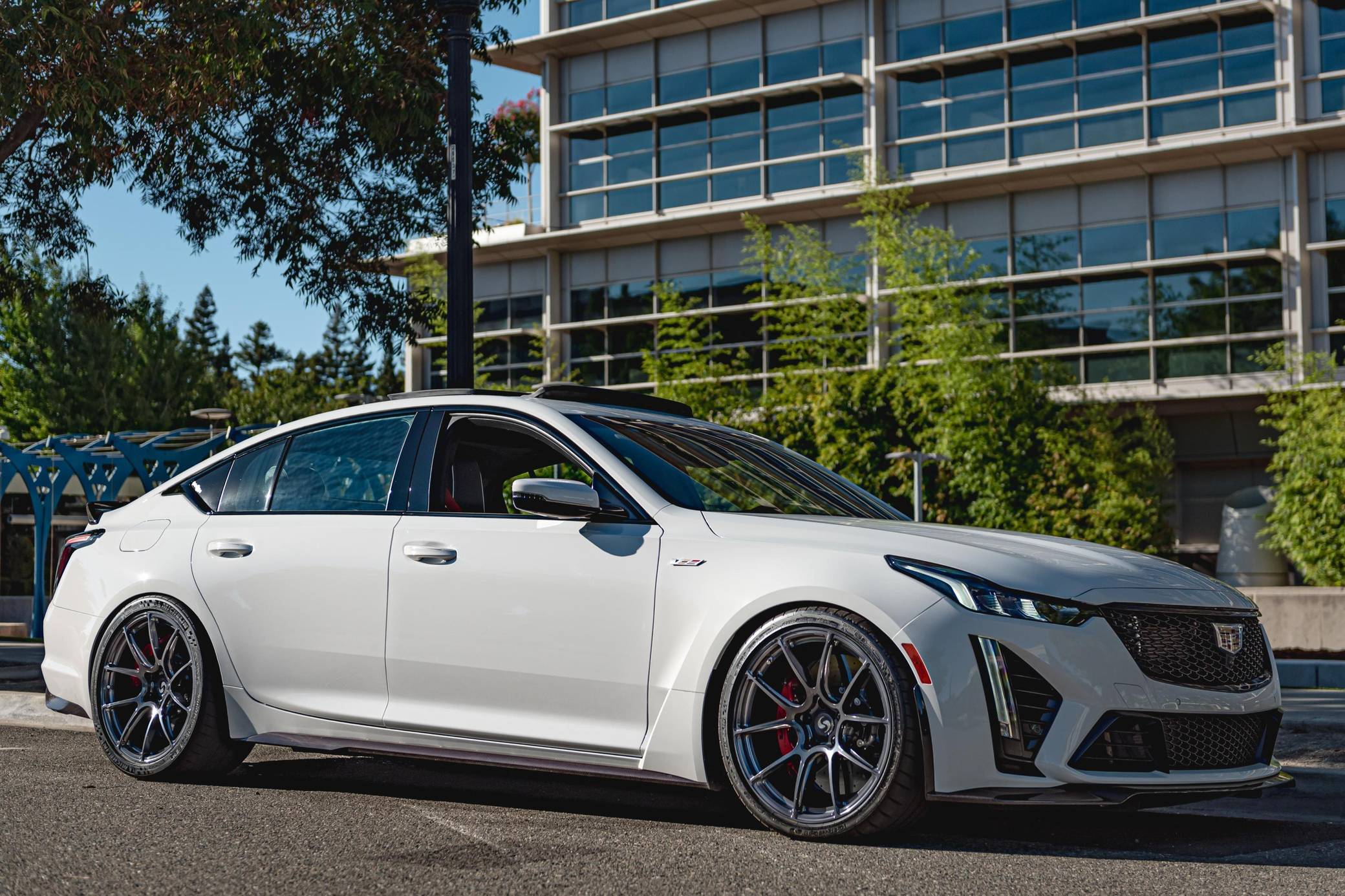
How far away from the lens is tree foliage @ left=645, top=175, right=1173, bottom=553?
2791cm

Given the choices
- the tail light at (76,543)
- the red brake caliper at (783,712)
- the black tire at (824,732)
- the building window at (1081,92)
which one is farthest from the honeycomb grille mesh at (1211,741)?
the building window at (1081,92)

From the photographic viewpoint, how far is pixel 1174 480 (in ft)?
112

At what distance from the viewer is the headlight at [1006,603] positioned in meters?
4.71

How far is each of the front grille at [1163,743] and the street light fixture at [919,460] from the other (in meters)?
21.4

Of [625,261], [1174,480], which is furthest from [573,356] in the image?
[1174,480]

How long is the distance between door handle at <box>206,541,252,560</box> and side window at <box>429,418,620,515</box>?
90cm

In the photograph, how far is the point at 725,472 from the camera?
590 centimetres

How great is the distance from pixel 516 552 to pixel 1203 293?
2998 centimetres

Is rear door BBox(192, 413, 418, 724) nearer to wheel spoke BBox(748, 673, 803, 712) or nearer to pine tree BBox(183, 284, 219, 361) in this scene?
wheel spoke BBox(748, 673, 803, 712)

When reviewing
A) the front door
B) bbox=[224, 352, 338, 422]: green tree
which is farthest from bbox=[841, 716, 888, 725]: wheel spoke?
bbox=[224, 352, 338, 422]: green tree

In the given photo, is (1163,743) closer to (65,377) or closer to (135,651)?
(135,651)

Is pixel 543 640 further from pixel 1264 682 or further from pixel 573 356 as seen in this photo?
pixel 573 356

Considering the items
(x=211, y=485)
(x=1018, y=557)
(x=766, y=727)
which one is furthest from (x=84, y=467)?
(x=1018, y=557)

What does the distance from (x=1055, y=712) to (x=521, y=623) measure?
6.27 ft
